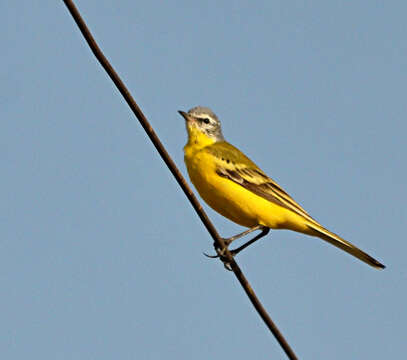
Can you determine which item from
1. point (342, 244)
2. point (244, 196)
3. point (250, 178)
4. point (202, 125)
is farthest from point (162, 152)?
point (202, 125)

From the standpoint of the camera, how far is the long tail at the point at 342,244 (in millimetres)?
8852

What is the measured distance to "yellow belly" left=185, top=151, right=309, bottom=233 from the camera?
9.73m

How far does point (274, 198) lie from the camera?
9.97m

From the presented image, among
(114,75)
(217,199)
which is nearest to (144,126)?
(114,75)

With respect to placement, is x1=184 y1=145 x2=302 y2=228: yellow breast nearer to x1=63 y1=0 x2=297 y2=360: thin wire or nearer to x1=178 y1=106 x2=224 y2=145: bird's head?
x1=178 y1=106 x2=224 y2=145: bird's head

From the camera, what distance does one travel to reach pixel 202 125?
37.2 feet

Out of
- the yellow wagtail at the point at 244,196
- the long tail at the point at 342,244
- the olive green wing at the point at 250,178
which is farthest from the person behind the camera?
the olive green wing at the point at 250,178

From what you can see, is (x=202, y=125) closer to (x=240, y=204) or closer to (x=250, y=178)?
(x=250, y=178)

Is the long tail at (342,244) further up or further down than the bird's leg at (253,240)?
further down

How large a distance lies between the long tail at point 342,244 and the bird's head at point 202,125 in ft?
8.42

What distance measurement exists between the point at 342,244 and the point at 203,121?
3483 mm

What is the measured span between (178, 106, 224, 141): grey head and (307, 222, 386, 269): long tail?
2.74m

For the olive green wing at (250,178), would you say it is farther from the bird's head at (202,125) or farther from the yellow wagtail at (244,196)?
the bird's head at (202,125)

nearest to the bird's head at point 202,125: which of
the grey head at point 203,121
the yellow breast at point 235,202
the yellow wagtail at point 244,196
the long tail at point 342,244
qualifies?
the grey head at point 203,121
